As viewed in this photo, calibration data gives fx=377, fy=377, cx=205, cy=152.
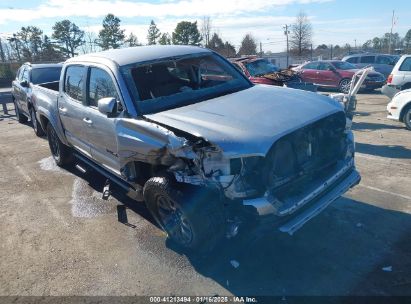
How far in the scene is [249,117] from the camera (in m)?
3.67

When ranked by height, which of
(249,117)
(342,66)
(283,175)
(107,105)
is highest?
(107,105)

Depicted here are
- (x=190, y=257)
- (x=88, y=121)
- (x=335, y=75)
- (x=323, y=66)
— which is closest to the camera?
(x=190, y=257)

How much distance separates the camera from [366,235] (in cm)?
419

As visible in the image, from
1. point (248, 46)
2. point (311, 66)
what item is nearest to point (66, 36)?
point (248, 46)

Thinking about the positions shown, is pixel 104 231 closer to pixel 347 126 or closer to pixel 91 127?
pixel 91 127

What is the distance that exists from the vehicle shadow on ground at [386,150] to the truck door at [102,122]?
16.1 feet

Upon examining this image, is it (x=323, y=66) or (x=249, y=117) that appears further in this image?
(x=323, y=66)

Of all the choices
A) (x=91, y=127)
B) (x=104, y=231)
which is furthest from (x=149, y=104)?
(x=104, y=231)

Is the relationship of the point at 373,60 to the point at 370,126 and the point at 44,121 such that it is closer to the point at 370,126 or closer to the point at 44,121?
the point at 370,126

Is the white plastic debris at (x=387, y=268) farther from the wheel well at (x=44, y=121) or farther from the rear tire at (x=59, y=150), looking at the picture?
the wheel well at (x=44, y=121)

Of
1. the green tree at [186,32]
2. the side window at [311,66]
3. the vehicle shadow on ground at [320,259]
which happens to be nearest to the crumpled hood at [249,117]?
the vehicle shadow on ground at [320,259]

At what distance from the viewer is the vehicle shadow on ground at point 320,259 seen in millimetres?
3402

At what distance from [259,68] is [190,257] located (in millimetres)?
10345

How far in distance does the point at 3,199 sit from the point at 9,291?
271 centimetres
